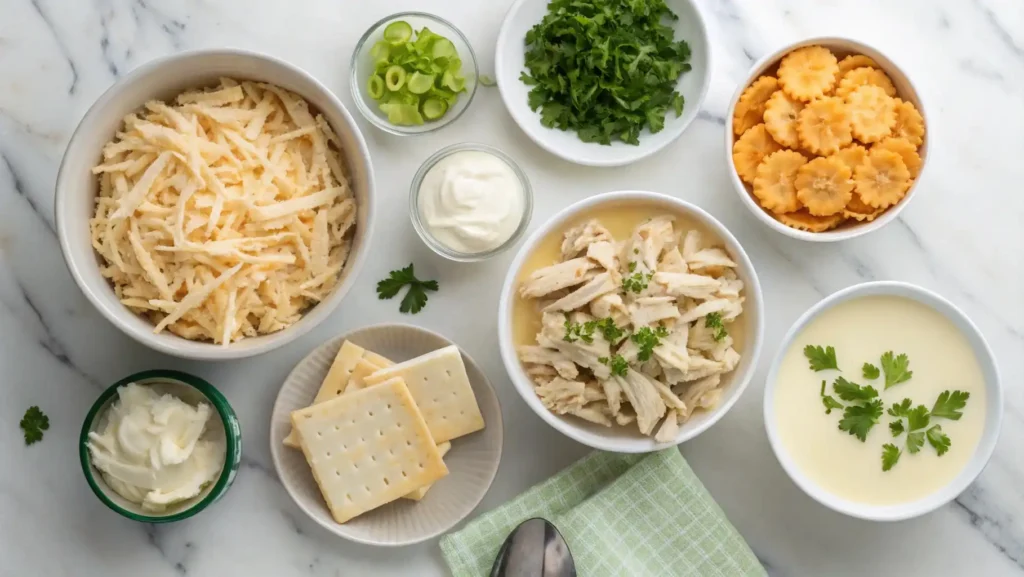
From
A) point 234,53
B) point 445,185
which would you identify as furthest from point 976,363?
point 234,53

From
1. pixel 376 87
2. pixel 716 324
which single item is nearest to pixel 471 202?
pixel 376 87

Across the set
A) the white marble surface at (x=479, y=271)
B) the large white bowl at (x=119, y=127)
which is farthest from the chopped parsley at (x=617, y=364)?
the large white bowl at (x=119, y=127)

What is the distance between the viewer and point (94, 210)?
2.09 meters

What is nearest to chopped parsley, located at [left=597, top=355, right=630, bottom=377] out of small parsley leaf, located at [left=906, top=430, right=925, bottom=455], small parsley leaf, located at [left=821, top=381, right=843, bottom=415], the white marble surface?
the white marble surface

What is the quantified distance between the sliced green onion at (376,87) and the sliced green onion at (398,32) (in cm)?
10

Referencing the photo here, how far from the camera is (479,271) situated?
8.02 feet

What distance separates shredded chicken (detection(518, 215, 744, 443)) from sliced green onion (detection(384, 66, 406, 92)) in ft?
1.95

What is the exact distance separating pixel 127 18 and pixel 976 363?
7.66 ft

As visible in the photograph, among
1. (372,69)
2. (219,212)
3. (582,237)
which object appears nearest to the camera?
(219,212)

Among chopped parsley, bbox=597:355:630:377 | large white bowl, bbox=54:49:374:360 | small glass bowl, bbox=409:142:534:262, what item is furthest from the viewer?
small glass bowl, bbox=409:142:534:262

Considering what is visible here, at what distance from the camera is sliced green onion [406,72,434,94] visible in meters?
2.33

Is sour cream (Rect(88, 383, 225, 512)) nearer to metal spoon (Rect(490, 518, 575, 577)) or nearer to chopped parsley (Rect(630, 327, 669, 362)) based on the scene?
metal spoon (Rect(490, 518, 575, 577))

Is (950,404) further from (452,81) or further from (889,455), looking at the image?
(452,81)

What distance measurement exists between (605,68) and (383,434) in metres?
1.09
